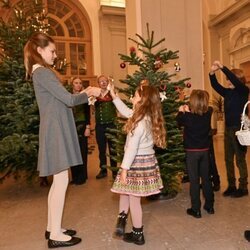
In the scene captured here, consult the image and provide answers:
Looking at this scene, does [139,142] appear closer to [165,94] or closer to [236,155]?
[165,94]

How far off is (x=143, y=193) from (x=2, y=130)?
2647 millimetres

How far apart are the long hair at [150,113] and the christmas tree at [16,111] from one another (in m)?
2.01

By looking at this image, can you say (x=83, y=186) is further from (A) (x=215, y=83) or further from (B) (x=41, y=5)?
(B) (x=41, y=5)

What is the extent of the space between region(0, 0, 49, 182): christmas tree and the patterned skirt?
1.92 metres

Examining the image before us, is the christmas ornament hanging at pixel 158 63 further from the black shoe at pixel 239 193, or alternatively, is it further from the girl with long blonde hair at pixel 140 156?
A: the black shoe at pixel 239 193

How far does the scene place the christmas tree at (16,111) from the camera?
13.6 feet

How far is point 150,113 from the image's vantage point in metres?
2.73

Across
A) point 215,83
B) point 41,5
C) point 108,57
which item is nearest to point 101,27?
point 108,57

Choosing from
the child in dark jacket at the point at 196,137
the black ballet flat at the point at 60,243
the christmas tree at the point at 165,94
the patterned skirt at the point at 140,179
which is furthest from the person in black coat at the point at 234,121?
the black ballet flat at the point at 60,243

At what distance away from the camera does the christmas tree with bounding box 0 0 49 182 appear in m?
4.16

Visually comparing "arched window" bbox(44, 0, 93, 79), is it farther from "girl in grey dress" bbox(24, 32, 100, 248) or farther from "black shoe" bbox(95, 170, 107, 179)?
"girl in grey dress" bbox(24, 32, 100, 248)

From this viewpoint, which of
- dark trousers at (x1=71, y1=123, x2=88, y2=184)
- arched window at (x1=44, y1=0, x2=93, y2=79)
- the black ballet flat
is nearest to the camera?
the black ballet flat

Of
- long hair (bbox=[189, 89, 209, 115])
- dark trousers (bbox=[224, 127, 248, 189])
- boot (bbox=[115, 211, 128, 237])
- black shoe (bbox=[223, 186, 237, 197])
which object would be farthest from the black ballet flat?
dark trousers (bbox=[224, 127, 248, 189])

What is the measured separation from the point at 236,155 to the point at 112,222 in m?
1.88
